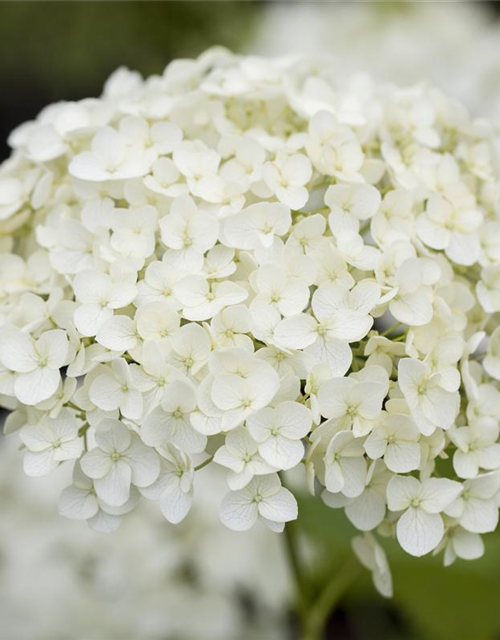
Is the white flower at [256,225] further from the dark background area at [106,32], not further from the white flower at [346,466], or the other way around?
the dark background area at [106,32]

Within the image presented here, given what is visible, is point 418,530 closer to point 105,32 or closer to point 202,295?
point 202,295

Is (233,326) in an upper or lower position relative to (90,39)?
upper

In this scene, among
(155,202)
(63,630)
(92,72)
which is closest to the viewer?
(155,202)

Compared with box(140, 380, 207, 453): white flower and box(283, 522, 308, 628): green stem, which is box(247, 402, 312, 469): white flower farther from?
box(283, 522, 308, 628): green stem

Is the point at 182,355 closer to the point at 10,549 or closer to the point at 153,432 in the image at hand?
the point at 153,432

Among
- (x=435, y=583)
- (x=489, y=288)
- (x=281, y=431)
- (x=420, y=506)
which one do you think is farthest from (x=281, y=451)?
(x=435, y=583)

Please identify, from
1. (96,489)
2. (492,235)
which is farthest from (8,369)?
(492,235)
